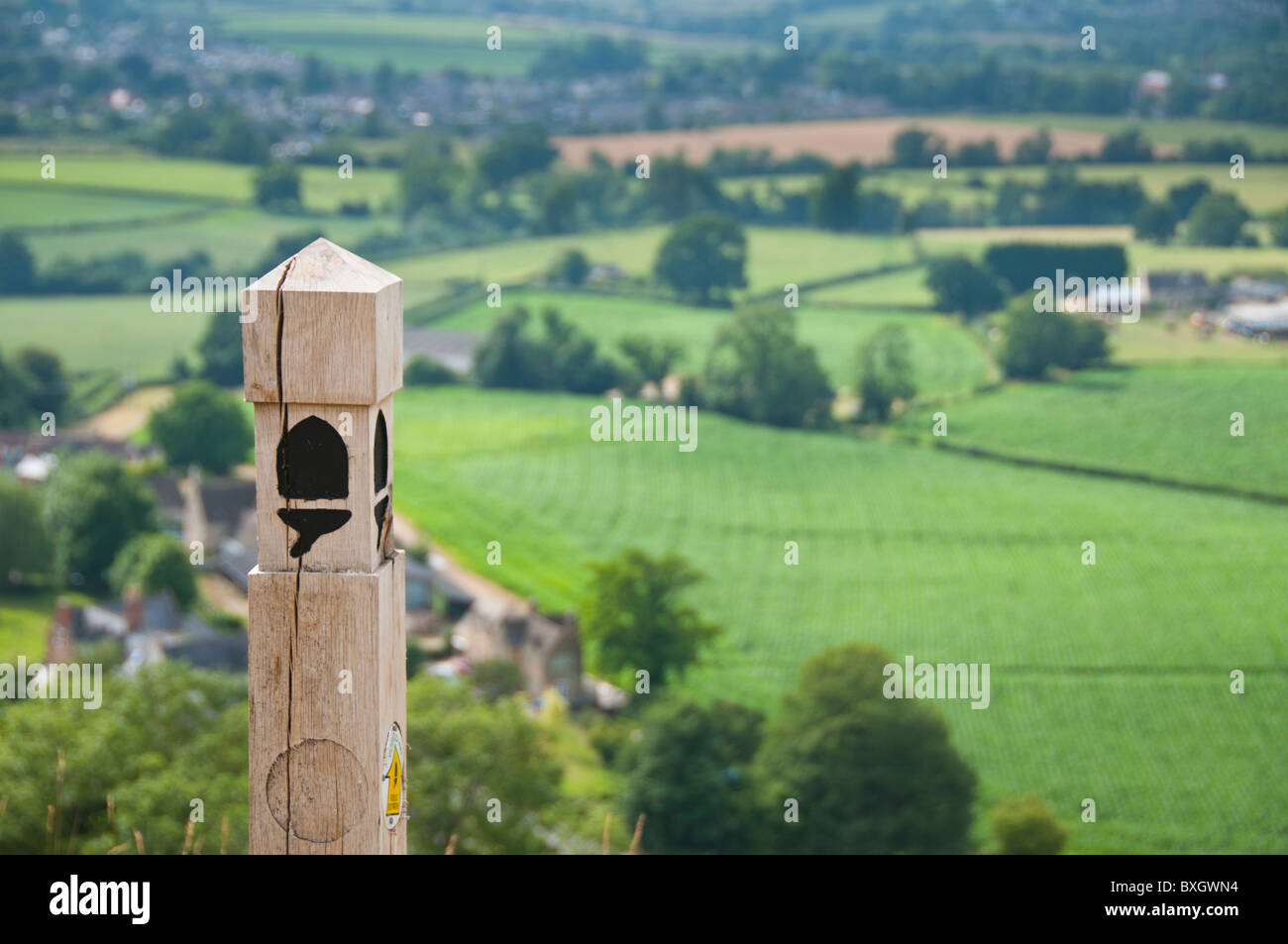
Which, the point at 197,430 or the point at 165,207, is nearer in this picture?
the point at 197,430

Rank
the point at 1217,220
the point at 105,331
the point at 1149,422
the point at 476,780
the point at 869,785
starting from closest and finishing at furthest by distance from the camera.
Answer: the point at 476,780 → the point at 869,785 → the point at 1149,422 → the point at 1217,220 → the point at 105,331

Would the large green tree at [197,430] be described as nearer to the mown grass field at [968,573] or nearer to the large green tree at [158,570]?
the mown grass field at [968,573]

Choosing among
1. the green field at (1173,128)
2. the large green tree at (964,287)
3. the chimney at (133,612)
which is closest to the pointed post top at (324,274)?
the chimney at (133,612)

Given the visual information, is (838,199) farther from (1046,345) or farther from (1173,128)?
(1046,345)

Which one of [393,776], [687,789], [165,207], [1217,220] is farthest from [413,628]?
[165,207]

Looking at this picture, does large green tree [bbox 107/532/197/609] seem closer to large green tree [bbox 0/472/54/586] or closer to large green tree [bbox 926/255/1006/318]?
large green tree [bbox 0/472/54/586]

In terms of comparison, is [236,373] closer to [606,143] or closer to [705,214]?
[705,214]
